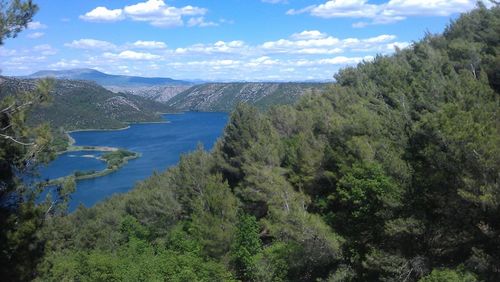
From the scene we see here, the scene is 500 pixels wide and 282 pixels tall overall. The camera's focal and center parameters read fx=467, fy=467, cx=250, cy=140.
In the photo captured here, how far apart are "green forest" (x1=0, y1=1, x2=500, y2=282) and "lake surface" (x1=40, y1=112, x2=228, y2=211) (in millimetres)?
22142

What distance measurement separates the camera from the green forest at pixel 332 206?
11.1 metres

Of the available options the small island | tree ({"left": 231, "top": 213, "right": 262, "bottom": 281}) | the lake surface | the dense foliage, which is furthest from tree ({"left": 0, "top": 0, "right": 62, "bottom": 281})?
the small island

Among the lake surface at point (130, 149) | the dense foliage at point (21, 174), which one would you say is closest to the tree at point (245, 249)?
the dense foliage at point (21, 174)

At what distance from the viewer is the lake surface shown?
257 ft

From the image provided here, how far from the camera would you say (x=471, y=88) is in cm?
1831

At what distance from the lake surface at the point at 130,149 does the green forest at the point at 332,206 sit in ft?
72.6

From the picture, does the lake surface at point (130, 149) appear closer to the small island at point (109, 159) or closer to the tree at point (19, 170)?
the small island at point (109, 159)

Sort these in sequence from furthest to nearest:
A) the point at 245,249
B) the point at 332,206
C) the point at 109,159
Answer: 1. the point at 109,159
2. the point at 332,206
3. the point at 245,249

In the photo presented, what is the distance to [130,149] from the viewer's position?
125 m

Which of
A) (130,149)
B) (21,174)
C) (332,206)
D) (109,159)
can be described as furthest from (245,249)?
(130,149)

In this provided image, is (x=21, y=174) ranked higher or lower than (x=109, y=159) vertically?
higher

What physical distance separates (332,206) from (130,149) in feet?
359

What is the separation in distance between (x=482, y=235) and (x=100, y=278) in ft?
44.5

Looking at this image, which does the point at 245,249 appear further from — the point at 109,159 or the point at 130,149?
the point at 130,149
